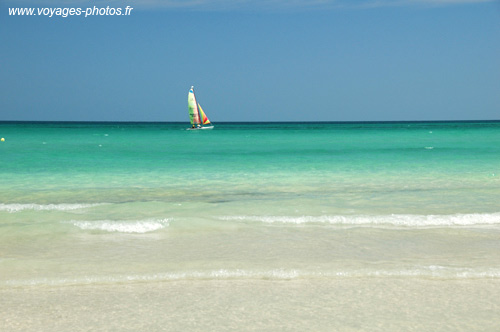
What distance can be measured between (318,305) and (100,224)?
385cm

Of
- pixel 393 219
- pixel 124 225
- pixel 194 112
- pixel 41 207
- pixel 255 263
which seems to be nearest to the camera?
pixel 255 263

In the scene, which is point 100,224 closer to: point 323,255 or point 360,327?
point 323,255

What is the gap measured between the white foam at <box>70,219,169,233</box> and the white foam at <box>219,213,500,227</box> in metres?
1.02

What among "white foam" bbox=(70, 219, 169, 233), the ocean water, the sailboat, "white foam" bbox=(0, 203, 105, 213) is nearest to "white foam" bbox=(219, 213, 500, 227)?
the ocean water

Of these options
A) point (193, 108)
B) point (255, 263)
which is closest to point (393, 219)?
point (255, 263)

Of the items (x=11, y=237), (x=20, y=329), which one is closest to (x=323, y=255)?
(x=20, y=329)

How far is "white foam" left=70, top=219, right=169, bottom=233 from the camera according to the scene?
262 inches

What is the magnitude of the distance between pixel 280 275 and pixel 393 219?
3.13 m

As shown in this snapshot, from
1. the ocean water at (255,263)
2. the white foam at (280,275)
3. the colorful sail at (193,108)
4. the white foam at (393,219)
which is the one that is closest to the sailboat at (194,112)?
the colorful sail at (193,108)

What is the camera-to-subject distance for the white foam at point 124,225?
21.9ft

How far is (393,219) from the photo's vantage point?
23.9 ft

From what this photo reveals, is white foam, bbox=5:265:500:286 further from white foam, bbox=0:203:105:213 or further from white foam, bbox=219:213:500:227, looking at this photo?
white foam, bbox=0:203:105:213

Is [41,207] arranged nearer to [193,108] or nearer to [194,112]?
[193,108]

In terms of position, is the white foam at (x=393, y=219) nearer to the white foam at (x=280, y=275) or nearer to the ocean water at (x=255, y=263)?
the ocean water at (x=255, y=263)
